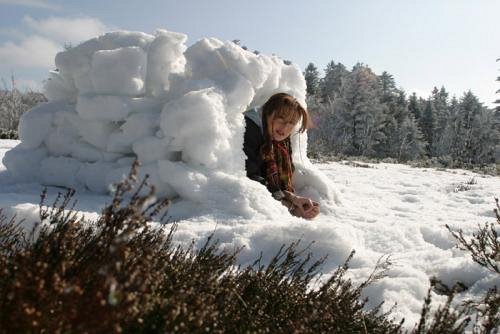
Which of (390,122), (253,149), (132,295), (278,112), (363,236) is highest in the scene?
(390,122)

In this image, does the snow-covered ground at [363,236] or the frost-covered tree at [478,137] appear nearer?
the snow-covered ground at [363,236]

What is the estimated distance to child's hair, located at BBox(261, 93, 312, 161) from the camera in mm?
4879

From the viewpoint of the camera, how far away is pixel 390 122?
43.8 meters

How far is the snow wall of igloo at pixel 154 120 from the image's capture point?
4.40 m

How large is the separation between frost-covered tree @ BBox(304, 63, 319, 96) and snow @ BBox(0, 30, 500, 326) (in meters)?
50.1

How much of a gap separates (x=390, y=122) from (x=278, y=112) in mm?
41095

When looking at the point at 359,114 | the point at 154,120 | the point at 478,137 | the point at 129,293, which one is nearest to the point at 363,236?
the point at 154,120

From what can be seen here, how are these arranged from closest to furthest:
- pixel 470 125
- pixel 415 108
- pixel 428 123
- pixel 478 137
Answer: pixel 478 137, pixel 470 125, pixel 428 123, pixel 415 108

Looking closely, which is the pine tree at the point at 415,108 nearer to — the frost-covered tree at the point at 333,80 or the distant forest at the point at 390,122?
the distant forest at the point at 390,122

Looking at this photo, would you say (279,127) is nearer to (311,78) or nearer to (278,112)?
(278,112)

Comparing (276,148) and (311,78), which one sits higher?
(311,78)

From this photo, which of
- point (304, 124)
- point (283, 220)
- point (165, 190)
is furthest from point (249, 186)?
point (304, 124)

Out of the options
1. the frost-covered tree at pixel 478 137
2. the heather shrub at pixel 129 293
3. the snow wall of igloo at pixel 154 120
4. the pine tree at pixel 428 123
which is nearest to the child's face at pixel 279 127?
the snow wall of igloo at pixel 154 120

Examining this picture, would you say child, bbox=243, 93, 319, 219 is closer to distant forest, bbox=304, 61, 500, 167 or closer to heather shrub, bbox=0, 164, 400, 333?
heather shrub, bbox=0, 164, 400, 333
